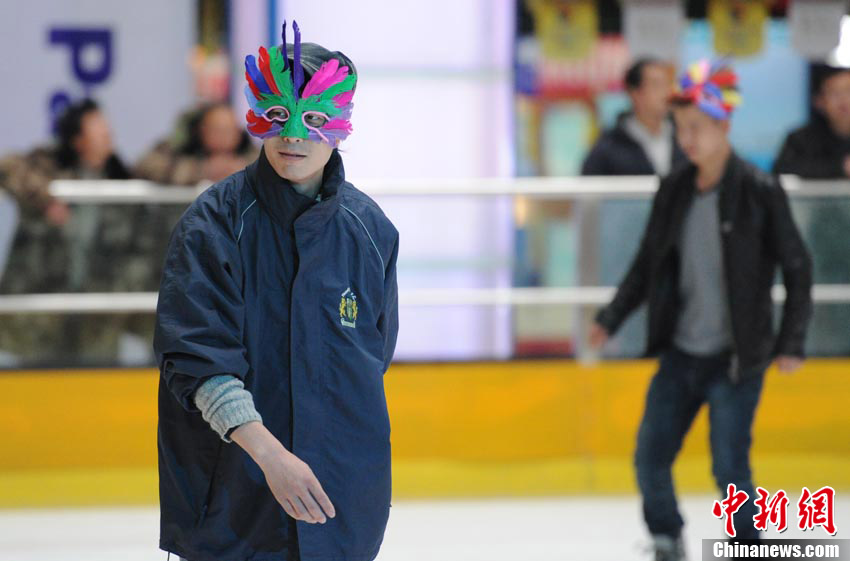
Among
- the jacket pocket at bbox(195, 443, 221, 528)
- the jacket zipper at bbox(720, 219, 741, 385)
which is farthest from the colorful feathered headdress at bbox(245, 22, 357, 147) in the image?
the jacket zipper at bbox(720, 219, 741, 385)

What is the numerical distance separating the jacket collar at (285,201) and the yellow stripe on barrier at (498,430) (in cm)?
378

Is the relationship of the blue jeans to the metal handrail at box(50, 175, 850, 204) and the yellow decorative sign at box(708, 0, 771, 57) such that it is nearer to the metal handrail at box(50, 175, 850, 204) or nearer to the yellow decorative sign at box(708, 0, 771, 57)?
the metal handrail at box(50, 175, 850, 204)

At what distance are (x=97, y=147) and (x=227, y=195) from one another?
417 cm

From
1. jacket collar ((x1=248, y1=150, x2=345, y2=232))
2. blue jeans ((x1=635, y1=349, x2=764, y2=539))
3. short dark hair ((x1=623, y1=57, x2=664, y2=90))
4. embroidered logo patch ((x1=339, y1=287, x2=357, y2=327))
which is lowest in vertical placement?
blue jeans ((x1=635, y1=349, x2=764, y2=539))

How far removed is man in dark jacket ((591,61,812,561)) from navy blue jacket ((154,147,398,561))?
2.27 metres

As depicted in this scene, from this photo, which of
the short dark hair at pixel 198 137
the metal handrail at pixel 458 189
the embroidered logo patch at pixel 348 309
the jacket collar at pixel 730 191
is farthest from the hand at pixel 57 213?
the embroidered logo patch at pixel 348 309

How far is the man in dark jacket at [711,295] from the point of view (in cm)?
453

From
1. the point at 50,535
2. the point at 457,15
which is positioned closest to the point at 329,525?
the point at 50,535

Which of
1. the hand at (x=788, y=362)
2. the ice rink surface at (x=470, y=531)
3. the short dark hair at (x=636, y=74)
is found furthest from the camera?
the short dark hair at (x=636, y=74)

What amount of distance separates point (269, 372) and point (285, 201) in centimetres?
31

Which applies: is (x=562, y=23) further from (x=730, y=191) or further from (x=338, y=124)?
(x=338, y=124)

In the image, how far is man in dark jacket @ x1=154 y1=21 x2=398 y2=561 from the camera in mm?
2377

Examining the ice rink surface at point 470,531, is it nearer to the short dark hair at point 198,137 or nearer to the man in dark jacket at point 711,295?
the man in dark jacket at point 711,295

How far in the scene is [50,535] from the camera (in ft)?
18.0
